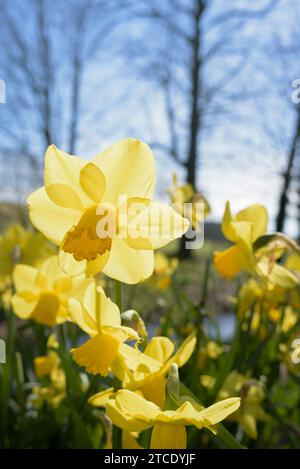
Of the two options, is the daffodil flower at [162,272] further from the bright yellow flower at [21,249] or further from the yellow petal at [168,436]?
the yellow petal at [168,436]

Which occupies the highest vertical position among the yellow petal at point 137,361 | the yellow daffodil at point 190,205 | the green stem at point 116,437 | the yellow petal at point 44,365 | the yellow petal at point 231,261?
the yellow daffodil at point 190,205

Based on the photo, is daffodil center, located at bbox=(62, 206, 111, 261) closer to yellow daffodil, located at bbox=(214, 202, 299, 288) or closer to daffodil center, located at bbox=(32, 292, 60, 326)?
yellow daffodil, located at bbox=(214, 202, 299, 288)

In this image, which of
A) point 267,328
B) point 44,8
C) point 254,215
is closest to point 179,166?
point 44,8

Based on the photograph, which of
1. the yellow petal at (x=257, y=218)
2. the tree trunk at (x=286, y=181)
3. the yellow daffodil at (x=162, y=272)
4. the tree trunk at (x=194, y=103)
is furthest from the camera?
the tree trunk at (x=194, y=103)

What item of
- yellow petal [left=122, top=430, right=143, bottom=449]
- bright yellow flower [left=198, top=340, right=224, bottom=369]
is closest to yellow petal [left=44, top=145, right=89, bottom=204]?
yellow petal [left=122, top=430, right=143, bottom=449]

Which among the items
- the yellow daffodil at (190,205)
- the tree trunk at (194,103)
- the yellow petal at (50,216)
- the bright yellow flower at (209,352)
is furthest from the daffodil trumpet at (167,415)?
the tree trunk at (194,103)
